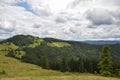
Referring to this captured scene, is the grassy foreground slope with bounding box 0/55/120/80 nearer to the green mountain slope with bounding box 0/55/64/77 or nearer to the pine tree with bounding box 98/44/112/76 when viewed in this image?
the green mountain slope with bounding box 0/55/64/77

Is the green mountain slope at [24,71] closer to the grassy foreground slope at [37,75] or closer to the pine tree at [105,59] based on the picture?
the grassy foreground slope at [37,75]

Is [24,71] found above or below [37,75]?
below

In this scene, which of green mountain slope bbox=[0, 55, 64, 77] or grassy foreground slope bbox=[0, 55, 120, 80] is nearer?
grassy foreground slope bbox=[0, 55, 120, 80]

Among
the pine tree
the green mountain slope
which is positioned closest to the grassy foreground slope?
the green mountain slope

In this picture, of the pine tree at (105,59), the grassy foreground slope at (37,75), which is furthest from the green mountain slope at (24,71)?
the pine tree at (105,59)

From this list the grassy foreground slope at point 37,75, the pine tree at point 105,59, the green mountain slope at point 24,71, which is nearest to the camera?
the grassy foreground slope at point 37,75

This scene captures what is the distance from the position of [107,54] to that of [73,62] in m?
113

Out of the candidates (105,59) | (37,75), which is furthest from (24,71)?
(37,75)

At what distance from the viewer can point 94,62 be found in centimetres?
16388

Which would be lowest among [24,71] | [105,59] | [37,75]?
[24,71]

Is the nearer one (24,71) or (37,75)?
(37,75)

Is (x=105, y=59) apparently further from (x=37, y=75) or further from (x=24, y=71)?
(x=24, y=71)

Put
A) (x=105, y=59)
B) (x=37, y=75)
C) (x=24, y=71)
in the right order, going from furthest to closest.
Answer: (x=24, y=71), (x=105, y=59), (x=37, y=75)

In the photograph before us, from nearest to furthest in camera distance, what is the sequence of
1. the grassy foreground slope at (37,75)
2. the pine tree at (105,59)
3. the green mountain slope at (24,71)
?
the grassy foreground slope at (37,75)
the green mountain slope at (24,71)
the pine tree at (105,59)
